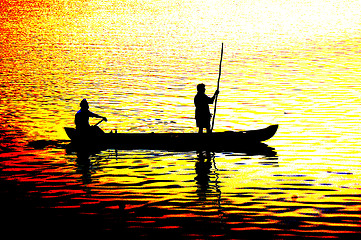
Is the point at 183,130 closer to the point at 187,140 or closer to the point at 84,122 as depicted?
the point at 187,140

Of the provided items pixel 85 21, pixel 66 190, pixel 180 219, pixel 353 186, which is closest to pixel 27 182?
pixel 66 190

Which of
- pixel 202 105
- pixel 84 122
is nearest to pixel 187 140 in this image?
pixel 202 105

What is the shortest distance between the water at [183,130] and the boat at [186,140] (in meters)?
0.49

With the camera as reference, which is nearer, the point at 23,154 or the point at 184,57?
the point at 23,154

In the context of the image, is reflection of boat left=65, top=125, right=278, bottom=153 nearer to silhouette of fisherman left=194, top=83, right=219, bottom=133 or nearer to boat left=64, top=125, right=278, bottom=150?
boat left=64, top=125, right=278, bottom=150

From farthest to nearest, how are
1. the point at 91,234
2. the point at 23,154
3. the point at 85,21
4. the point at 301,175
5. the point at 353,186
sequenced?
the point at 85,21, the point at 23,154, the point at 301,175, the point at 353,186, the point at 91,234

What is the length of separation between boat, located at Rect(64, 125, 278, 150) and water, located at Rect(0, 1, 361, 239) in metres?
0.49

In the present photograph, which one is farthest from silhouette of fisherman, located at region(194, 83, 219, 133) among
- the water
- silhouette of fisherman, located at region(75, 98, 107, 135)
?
silhouette of fisherman, located at region(75, 98, 107, 135)

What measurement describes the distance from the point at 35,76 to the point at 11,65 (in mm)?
6555

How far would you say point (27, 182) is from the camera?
666 inches

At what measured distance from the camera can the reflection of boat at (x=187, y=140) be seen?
68.6 feet

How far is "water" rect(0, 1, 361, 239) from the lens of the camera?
45.4 feet

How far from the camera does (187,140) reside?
21000mm

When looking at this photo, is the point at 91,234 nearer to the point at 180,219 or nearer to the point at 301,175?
the point at 180,219
